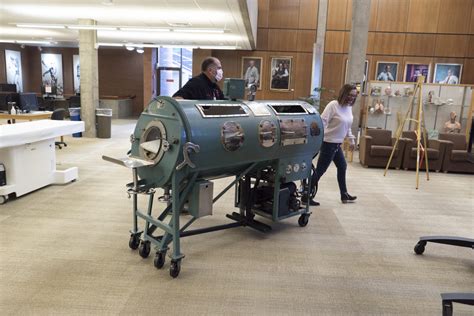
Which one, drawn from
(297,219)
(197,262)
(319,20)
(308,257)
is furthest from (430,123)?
(197,262)

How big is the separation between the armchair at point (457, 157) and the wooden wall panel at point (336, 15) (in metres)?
7.25

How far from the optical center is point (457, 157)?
7562 millimetres

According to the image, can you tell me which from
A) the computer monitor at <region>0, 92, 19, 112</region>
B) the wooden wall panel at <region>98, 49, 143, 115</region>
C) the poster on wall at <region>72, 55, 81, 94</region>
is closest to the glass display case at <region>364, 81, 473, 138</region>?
the computer monitor at <region>0, 92, 19, 112</region>

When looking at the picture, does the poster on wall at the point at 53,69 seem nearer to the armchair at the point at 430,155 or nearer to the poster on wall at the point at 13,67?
the poster on wall at the point at 13,67

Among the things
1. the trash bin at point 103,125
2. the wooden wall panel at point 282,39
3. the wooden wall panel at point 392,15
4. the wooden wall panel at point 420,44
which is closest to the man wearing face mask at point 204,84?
the trash bin at point 103,125

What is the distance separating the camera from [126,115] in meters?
16.8

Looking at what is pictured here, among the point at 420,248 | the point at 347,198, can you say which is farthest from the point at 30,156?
the point at 420,248

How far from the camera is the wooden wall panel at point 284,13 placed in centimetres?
1386

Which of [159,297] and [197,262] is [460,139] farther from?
[159,297]

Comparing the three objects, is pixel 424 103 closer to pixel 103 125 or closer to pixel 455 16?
pixel 455 16

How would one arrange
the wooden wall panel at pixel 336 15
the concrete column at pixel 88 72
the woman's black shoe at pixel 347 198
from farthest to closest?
the wooden wall panel at pixel 336 15
the concrete column at pixel 88 72
the woman's black shoe at pixel 347 198

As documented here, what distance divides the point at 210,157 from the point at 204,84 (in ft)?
3.88

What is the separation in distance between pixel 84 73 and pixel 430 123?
8.93m

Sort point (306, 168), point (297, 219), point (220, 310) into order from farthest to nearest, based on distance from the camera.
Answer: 1. point (297, 219)
2. point (306, 168)
3. point (220, 310)
